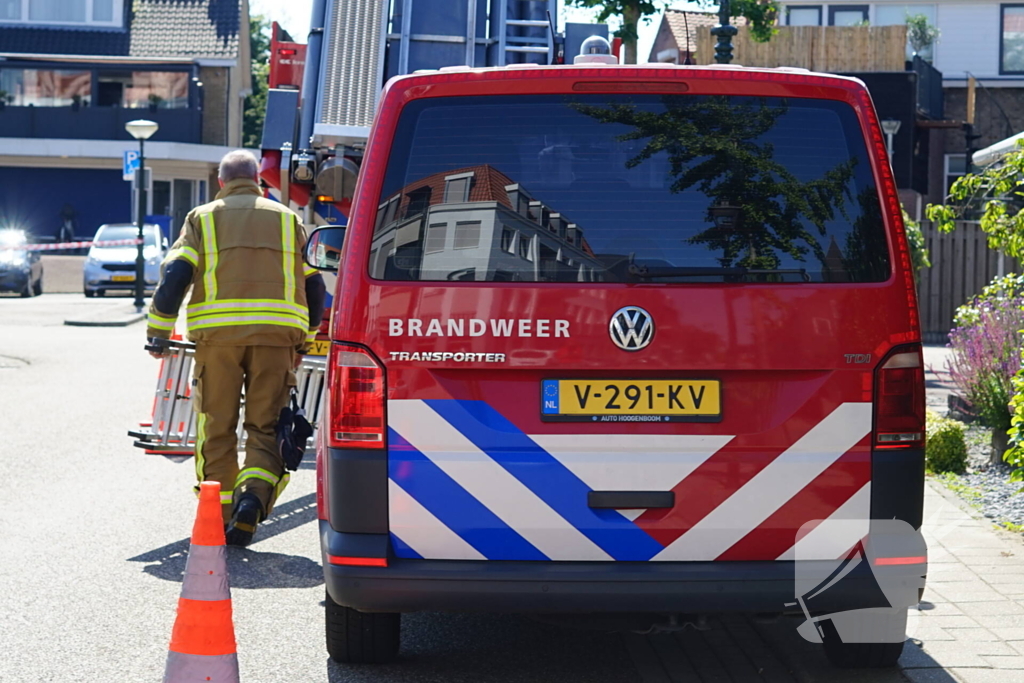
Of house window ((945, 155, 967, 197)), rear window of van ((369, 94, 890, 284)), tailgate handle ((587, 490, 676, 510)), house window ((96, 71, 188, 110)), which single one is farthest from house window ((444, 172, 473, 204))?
house window ((96, 71, 188, 110))

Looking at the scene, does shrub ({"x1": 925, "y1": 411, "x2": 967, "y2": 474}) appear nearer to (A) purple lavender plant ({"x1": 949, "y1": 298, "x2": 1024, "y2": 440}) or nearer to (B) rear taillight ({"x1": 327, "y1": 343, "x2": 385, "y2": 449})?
(A) purple lavender plant ({"x1": 949, "y1": 298, "x2": 1024, "y2": 440})

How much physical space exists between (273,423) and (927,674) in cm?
361

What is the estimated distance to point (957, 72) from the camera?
36719 millimetres

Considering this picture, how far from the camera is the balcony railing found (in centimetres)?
4728

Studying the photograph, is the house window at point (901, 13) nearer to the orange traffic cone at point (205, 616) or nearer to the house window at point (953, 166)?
the house window at point (953, 166)

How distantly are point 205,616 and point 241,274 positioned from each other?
3.12 m

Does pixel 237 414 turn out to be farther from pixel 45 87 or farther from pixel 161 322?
pixel 45 87

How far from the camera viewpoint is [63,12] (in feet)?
159

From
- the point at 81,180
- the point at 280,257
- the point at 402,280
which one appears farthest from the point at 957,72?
the point at 402,280

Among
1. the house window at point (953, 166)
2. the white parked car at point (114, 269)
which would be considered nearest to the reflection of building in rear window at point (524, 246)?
the white parked car at point (114, 269)

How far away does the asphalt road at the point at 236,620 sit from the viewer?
510cm

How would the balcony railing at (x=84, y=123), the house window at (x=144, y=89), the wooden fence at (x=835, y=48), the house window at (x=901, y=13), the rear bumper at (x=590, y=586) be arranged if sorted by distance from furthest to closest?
the house window at (x=144, y=89) → the balcony railing at (x=84, y=123) → the house window at (x=901, y=13) → the wooden fence at (x=835, y=48) → the rear bumper at (x=590, y=586)

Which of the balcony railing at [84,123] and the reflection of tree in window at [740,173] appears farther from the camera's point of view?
the balcony railing at [84,123]

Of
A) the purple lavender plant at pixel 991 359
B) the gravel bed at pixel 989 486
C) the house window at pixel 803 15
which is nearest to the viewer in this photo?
the gravel bed at pixel 989 486
